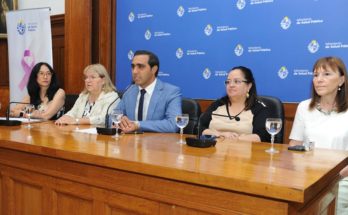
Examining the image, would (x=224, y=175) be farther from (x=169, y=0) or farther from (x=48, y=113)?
(x=169, y=0)

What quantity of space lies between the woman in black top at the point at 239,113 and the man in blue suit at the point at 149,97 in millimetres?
245

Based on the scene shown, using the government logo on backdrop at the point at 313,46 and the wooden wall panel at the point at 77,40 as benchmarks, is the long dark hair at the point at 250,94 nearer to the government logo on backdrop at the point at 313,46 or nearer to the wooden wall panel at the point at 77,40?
the government logo on backdrop at the point at 313,46

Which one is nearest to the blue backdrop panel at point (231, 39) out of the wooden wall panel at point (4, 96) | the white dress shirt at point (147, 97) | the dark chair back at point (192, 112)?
the dark chair back at point (192, 112)

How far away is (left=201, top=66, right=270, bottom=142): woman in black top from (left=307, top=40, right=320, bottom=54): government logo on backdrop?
2.96 feet

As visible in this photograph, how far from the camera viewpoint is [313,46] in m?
3.22

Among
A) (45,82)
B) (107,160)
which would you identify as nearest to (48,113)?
(45,82)

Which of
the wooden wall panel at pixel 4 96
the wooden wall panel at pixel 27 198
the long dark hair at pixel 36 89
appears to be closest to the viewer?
the wooden wall panel at pixel 27 198

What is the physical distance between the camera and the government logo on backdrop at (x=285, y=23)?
11.0 feet

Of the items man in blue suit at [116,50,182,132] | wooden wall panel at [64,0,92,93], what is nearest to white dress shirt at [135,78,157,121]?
man in blue suit at [116,50,182,132]

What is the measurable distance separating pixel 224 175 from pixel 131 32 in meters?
3.34

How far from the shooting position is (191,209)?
1359 mm

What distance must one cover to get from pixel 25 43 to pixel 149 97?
2.62 metres

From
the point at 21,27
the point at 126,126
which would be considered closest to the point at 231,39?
the point at 126,126

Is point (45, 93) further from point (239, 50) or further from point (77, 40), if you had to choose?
point (239, 50)
